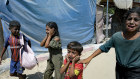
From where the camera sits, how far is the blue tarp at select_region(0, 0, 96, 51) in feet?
14.7

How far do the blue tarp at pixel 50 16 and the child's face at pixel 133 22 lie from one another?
350 cm

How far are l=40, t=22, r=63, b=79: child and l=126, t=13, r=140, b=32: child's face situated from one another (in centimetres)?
135

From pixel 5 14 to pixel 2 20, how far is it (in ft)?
0.63

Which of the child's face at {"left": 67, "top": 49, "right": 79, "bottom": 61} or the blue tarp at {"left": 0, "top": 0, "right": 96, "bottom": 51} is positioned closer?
the child's face at {"left": 67, "top": 49, "right": 79, "bottom": 61}

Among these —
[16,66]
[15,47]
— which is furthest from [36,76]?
[15,47]

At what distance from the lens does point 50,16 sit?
5.11 m

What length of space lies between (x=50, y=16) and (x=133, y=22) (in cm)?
363

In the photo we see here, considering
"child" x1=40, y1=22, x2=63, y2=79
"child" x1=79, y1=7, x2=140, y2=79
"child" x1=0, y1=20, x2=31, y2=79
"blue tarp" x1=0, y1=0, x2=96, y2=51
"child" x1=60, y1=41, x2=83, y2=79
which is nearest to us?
"child" x1=79, y1=7, x2=140, y2=79

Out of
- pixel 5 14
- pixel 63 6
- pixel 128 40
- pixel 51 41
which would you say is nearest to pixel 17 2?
pixel 5 14

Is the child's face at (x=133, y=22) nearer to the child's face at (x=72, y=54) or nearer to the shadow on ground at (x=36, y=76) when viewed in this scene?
the child's face at (x=72, y=54)

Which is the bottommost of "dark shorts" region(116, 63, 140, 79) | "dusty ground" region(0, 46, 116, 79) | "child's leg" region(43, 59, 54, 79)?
"dusty ground" region(0, 46, 116, 79)

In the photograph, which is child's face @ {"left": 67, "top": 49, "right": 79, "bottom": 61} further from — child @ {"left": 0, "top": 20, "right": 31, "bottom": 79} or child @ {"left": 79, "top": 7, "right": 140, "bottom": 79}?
child @ {"left": 0, "top": 20, "right": 31, "bottom": 79}

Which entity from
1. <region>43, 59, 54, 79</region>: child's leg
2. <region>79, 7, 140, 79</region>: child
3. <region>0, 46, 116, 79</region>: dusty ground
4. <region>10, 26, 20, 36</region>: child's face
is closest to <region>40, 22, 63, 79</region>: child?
<region>43, 59, 54, 79</region>: child's leg

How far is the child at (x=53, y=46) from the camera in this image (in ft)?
8.97
